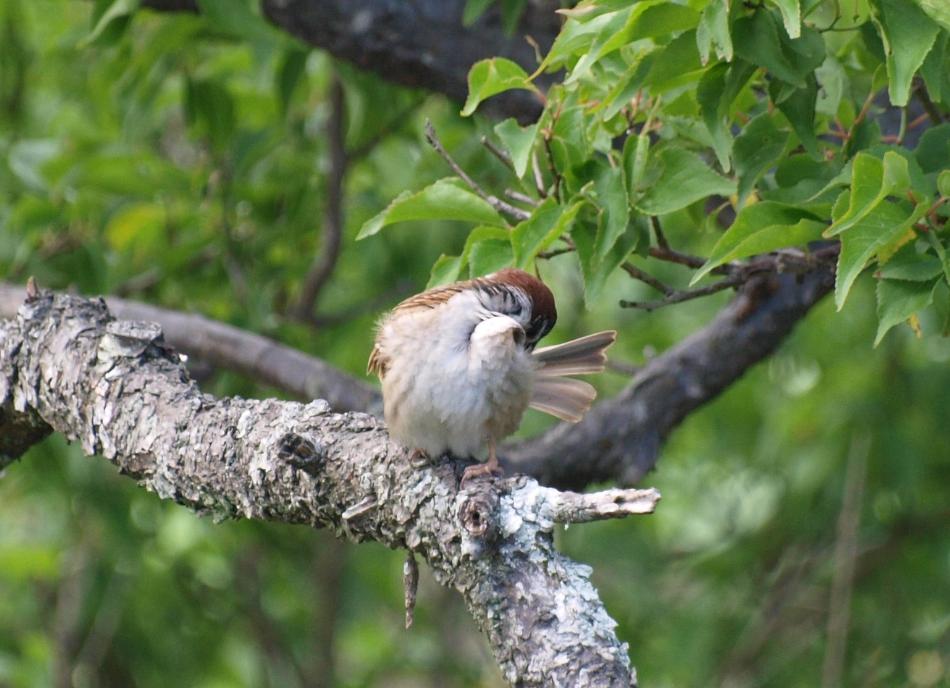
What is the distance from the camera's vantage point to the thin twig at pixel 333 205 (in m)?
3.99

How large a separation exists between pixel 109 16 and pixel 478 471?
1.77m

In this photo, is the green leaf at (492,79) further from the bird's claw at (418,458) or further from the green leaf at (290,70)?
the green leaf at (290,70)

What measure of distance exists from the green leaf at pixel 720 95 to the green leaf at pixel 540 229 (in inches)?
10.2

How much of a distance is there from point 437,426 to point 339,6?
5.13 ft

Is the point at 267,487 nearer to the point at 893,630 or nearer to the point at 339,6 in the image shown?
the point at 339,6

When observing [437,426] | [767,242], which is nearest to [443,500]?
[437,426]

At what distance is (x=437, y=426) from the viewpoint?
84.2 inches

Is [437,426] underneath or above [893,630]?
above

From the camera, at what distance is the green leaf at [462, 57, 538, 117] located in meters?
2.10

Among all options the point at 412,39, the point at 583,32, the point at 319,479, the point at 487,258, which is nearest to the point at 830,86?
the point at 583,32

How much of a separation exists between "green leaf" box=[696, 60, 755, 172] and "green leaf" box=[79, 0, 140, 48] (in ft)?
5.66

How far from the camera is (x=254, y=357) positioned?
3363mm

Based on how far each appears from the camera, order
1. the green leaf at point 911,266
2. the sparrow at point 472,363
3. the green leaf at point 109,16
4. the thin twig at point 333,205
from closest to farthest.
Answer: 1. the green leaf at point 911,266
2. the sparrow at point 472,363
3. the green leaf at point 109,16
4. the thin twig at point 333,205

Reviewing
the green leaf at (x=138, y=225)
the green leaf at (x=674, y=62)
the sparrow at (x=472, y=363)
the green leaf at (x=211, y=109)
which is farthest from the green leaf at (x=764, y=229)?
the green leaf at (x=138, y=225)
